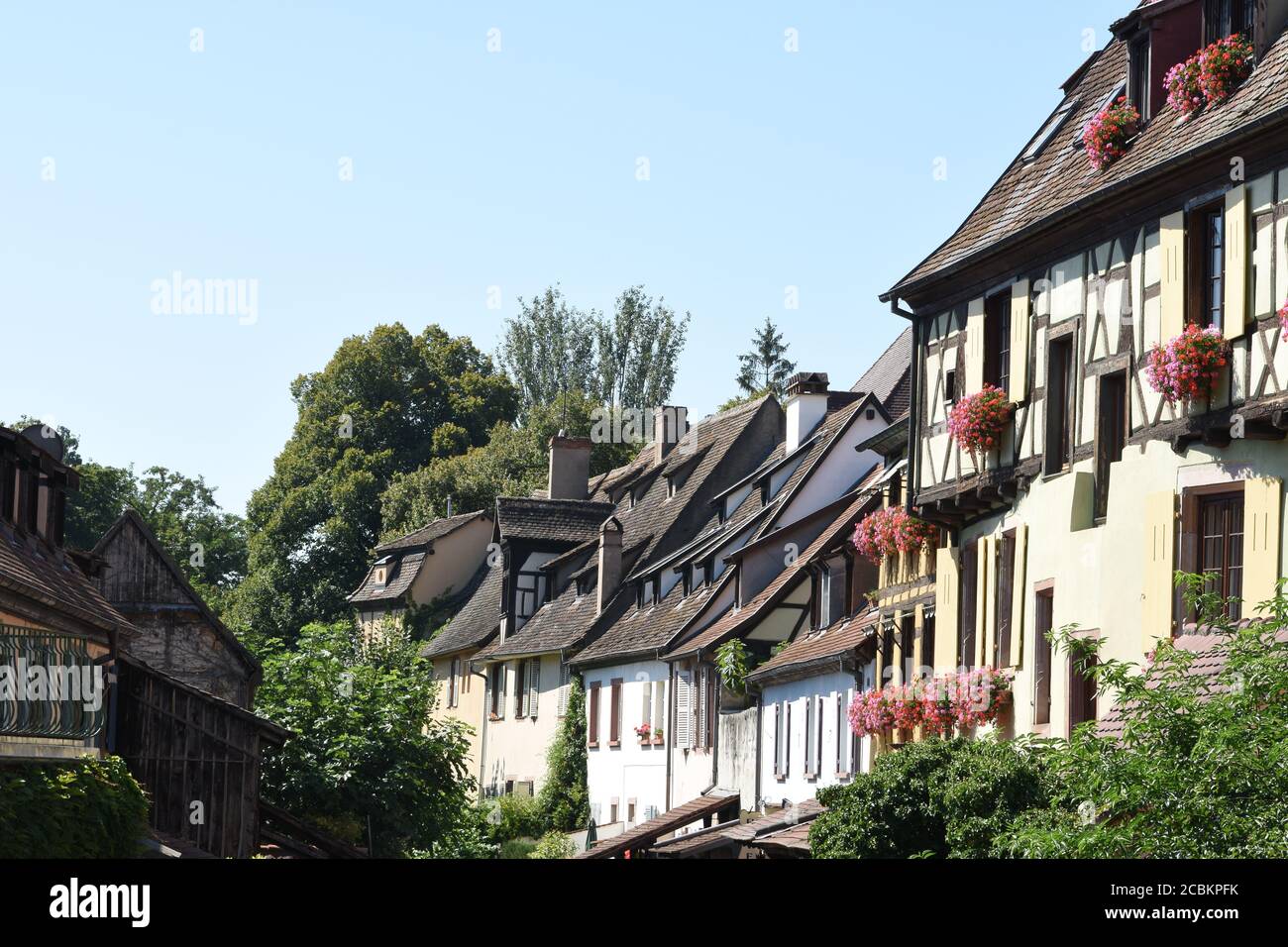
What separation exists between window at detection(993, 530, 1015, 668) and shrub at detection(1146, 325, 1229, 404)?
4584 mm

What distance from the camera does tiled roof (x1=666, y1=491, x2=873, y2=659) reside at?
35.0m

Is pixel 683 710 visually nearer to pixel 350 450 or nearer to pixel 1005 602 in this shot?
pixel 1005 602

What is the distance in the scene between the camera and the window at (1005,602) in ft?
73.8

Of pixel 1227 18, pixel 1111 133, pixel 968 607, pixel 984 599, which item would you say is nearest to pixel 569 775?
pixel 968 607

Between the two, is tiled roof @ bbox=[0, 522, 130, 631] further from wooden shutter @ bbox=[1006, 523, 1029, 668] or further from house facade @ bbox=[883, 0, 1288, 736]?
wooden shutter @ bbox=[1006, 523, 1029, 668]

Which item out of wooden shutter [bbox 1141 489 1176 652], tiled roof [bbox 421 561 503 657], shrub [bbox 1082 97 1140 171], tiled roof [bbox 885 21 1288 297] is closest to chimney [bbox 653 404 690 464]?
tiled roof [bbox 421 561 503 657]

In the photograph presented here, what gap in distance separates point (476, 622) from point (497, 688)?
11.0 ft

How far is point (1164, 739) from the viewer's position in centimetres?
1217

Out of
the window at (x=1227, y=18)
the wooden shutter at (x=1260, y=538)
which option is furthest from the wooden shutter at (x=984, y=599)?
the window at (x=1227, y=18)

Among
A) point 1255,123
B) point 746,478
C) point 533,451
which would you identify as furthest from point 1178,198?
point 533,451

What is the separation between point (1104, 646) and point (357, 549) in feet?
180

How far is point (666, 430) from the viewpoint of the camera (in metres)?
54.9

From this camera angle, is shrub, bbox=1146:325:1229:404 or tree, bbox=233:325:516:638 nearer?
shrub, bbox=1146:325:1229:404
